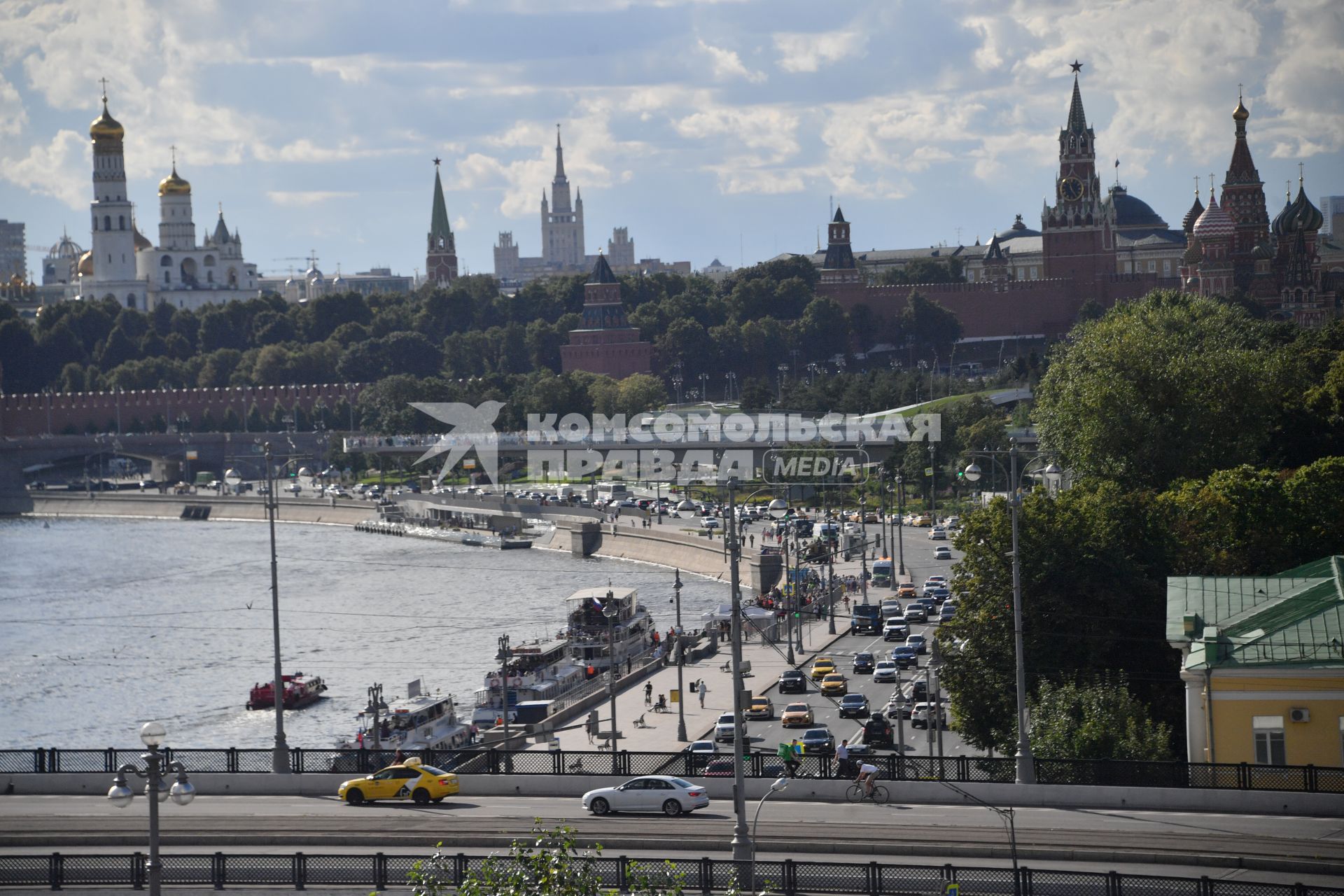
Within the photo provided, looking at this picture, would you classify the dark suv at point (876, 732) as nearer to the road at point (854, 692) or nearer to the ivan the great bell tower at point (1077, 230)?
the road at point (854, 692)

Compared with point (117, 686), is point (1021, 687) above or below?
above

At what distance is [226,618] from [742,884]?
3543 centimetres

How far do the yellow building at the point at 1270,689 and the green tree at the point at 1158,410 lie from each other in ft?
45.0

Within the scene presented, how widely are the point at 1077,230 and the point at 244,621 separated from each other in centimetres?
6780

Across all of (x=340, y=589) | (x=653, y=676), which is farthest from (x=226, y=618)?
(x=653, y=676)

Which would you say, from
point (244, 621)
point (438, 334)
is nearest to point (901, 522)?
point (244, 621)

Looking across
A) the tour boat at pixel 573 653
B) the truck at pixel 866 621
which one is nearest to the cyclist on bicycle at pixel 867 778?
the tour boat at pixel 573 653

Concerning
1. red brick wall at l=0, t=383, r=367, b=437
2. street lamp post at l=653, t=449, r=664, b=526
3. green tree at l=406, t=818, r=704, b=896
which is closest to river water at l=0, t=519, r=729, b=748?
street lamp post at l=653, t=449, r=664, b=526

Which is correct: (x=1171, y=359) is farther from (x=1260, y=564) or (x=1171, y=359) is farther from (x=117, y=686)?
(x=117, y=686)

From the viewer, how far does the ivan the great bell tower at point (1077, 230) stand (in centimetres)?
10269

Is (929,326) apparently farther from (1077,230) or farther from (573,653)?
(573,653)

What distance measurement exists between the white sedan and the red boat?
778 inches

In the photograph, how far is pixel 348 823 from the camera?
1722cm

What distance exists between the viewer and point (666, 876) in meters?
13.9
